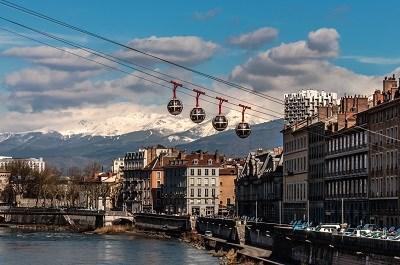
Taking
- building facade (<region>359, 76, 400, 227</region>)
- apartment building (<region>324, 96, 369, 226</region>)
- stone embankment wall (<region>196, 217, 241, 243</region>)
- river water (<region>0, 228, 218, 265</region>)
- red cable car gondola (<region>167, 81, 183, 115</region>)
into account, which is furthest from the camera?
stone embankment wall (<region>196, 217, 241, 243</region>)

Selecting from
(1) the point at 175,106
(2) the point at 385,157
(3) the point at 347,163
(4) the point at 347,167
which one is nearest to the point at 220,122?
(1) the point at 175,106

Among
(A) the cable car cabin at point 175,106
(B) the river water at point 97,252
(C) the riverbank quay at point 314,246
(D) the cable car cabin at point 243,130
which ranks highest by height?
(A) the cable car cabin at point 175,106

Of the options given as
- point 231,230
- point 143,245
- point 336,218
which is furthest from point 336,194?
point 143,245

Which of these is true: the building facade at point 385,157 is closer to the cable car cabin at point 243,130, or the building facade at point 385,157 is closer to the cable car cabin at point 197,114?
the cable car cabin at point 243,130

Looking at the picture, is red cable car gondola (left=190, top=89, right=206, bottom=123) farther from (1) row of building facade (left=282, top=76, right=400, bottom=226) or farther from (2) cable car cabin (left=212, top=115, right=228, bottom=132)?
(1) row of building facade (left=282, top=76, right=400, bottom=226)

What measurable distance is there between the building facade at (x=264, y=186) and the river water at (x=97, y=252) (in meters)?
19.0

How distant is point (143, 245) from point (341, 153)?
1368 inches

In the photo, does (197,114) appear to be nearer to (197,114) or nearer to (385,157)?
(197,114)

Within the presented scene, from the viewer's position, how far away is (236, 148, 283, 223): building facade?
17338cm

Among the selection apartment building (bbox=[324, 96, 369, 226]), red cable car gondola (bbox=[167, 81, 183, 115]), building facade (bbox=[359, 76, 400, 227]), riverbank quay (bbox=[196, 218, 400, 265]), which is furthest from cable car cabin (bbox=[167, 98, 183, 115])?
apartment building (bbox=[324, 96, 369, 226])

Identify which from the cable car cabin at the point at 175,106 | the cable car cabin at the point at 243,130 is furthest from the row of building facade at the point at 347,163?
the cable car cabin at the point at 175,106

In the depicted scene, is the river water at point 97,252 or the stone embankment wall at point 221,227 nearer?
the river water at point 97,252

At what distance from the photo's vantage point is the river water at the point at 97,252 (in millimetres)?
115625

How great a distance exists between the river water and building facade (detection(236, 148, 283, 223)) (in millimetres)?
19011
